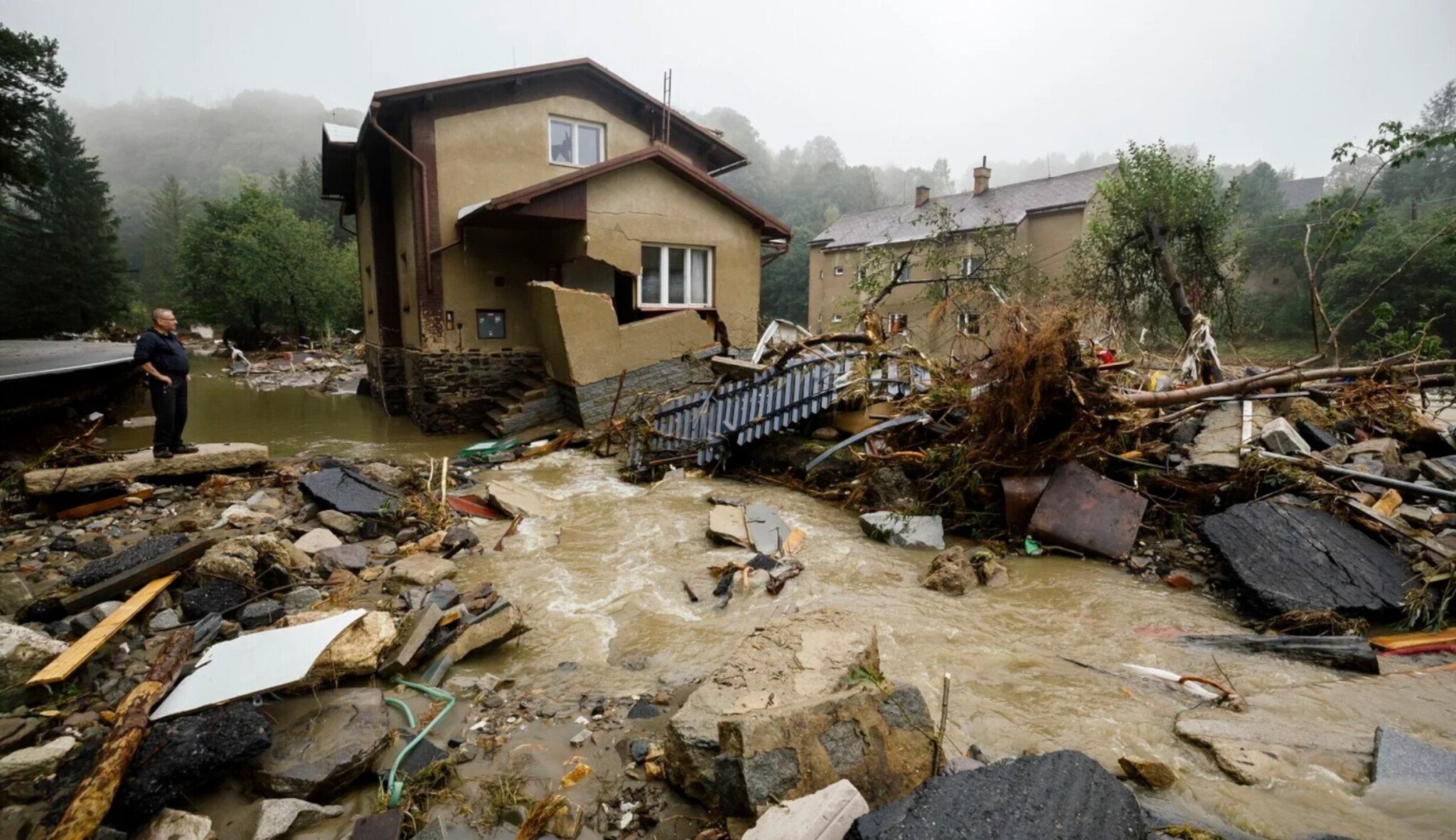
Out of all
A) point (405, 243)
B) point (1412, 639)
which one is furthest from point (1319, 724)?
point (405, 243)

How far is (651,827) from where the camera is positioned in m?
2.51

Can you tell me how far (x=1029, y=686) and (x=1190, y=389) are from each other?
171 inches

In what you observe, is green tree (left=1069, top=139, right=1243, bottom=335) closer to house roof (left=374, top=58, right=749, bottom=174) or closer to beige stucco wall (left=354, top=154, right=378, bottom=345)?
house roof (left=374, top=58, right=749, bottom=174)

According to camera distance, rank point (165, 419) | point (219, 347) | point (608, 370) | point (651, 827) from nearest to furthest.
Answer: point (651, 827), point (165, 419), point (608, 370), point (219, 347)

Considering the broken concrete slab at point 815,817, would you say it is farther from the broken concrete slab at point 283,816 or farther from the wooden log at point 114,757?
the wooden log at point 114,757

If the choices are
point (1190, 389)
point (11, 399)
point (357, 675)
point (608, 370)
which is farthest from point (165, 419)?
point (1190, 389)

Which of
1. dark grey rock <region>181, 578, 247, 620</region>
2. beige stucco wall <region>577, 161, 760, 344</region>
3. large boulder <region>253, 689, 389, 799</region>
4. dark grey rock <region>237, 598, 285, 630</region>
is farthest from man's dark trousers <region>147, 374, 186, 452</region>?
beige stucco wall <region>577, 161, 760, 344</region>

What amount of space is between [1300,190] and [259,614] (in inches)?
2452

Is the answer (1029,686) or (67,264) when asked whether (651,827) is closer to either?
(1029,686)

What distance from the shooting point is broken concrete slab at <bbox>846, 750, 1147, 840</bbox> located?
71.6 inches

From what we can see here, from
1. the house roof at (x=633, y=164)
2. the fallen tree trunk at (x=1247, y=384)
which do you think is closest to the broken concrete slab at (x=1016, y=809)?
the fallen tree trunk at (x=1247, y=384)

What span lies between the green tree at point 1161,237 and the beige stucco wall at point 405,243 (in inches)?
623

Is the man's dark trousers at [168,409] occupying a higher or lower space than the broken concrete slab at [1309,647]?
higher

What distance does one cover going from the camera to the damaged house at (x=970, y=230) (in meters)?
22.0
